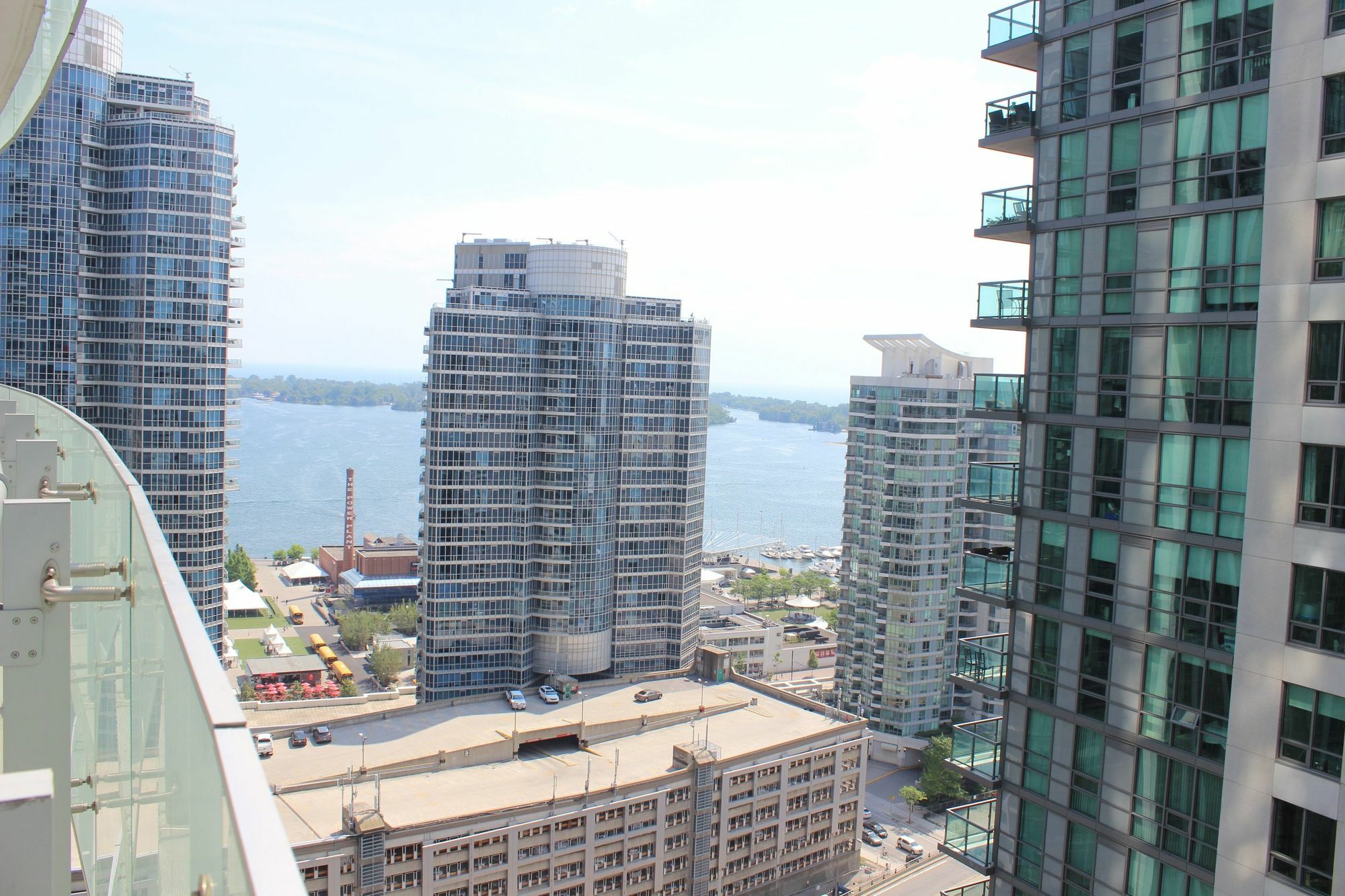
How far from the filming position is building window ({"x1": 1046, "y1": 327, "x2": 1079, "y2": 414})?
4539 millimetres

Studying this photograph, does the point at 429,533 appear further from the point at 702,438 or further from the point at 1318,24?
the point at 1318,24

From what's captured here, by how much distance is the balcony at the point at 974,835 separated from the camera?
488cm

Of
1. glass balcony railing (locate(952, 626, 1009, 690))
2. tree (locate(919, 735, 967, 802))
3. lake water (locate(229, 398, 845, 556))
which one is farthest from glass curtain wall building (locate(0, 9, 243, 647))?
glass balcony railing (locate(952, 626, 1009, 690))

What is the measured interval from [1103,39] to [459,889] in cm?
1320

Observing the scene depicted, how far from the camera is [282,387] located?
142m

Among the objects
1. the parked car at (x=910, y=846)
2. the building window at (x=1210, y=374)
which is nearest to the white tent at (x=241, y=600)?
the parked car at (x=910, y=846)

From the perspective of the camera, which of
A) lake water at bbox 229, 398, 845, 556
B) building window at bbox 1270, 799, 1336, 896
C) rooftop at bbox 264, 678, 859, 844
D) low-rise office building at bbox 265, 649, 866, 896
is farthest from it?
lake water at bbox 229, 398, 845, 556

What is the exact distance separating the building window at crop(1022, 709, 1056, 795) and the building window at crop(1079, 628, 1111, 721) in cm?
20

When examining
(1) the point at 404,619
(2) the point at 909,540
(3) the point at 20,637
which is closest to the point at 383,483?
(1) the point at 404,619

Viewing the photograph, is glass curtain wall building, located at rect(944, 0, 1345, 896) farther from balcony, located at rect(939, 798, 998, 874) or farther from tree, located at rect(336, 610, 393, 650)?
tree, located at rect(336, 610, 393, 650)

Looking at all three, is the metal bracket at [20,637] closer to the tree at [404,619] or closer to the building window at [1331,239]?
the building window at [1331,239]

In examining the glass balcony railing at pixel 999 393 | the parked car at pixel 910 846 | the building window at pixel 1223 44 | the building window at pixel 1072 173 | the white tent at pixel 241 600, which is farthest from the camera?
the white tent at pixel 241 600

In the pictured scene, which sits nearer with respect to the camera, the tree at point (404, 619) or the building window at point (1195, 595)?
the building window at point (1195, 595)

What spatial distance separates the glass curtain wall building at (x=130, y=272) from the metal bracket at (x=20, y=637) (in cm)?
2002
